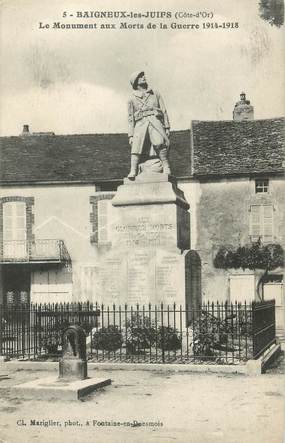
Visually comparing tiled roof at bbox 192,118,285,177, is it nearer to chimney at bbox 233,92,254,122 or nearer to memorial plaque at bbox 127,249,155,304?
chimney at bbox 233,92,254,122

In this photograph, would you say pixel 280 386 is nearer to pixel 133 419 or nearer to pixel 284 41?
pixel 133 419

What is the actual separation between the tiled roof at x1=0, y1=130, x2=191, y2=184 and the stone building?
0.14 ft

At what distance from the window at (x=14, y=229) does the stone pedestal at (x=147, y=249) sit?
13.4 m

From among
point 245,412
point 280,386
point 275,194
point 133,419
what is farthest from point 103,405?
point 275,194

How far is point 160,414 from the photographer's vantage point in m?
7.71

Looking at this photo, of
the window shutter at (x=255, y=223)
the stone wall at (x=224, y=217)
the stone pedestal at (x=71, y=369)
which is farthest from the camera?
the window shutter at (x=255, y=223)

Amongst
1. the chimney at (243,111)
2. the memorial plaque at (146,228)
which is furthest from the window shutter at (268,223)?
the memorial plaque at (146,228)

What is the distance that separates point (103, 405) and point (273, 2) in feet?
22.1

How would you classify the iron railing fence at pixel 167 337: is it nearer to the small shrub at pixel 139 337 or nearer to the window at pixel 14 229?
the small shrub at pixel 139 337

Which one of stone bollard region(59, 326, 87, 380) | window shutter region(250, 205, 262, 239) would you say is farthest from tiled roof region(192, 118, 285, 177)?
stone bollard region(59, 326, 87, 380)

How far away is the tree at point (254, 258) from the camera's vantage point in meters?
24.1

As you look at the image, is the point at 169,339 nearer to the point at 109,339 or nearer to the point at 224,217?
the point at 109,339

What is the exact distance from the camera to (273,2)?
1033 centimetres

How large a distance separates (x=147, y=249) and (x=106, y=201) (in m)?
12.9
